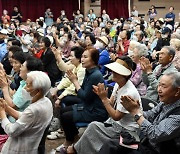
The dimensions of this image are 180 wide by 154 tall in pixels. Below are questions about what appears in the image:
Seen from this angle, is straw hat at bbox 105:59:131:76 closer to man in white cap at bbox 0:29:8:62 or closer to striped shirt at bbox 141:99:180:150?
striped shirt at bbox 141:99:180:150

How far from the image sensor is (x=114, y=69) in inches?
114

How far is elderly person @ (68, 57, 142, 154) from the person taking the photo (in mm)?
2789

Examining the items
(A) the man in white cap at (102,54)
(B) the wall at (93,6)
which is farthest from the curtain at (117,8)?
(A) the man in white cap at (102,54)

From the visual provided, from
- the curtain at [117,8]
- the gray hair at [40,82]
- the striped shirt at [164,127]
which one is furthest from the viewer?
the curtain at [117,8]

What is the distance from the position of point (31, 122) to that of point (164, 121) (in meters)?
0.94

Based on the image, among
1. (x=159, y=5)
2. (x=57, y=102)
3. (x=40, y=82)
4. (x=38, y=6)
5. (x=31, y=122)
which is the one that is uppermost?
(x=40, y=82)

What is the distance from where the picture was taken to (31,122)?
255cm

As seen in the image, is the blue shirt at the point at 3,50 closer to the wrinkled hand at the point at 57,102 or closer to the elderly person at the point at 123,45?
the elderly person at the point at 123,45

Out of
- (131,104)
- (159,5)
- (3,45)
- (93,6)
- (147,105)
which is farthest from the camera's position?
(159,5)

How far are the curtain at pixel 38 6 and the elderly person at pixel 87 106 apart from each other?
1358 cm

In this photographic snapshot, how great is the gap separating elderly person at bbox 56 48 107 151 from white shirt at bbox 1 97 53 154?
76 centimetres

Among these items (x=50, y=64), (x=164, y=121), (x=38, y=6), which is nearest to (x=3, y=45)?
(x=50, y=64)

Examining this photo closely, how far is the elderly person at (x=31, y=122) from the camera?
2.54 meters

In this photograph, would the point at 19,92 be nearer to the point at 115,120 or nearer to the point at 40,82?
the point at 40,82
